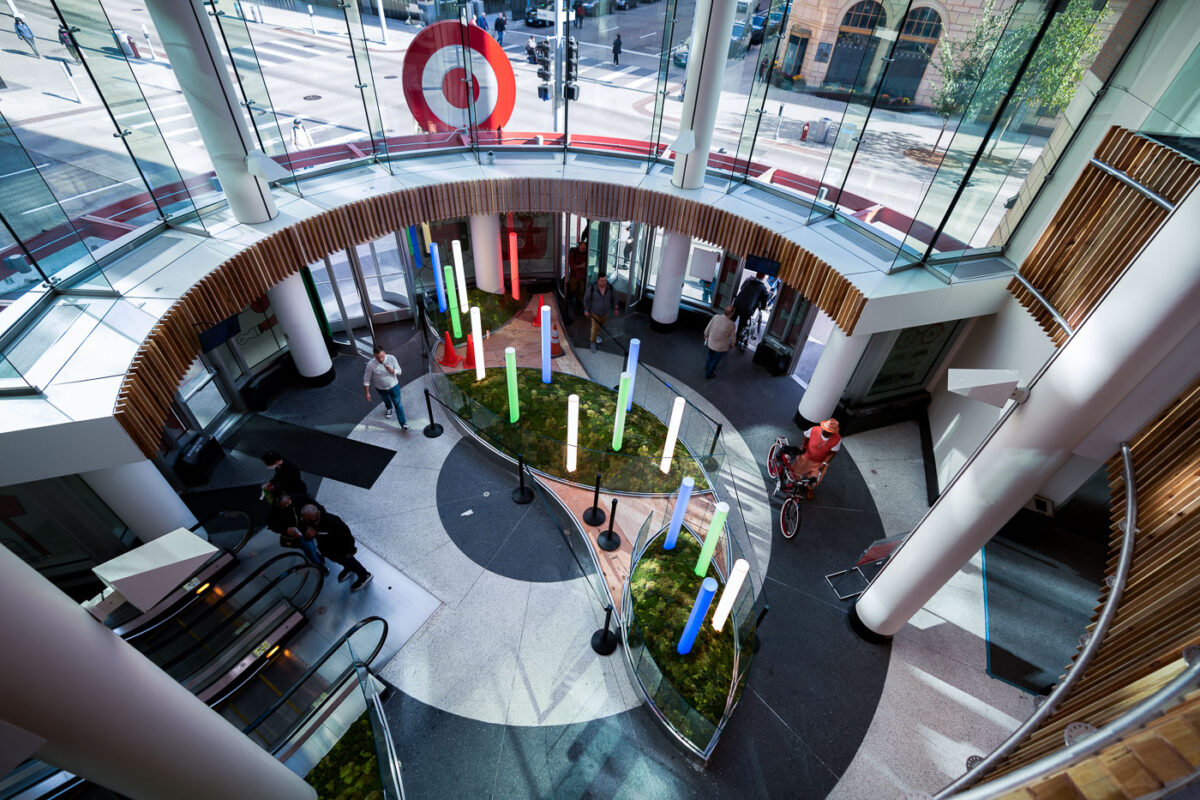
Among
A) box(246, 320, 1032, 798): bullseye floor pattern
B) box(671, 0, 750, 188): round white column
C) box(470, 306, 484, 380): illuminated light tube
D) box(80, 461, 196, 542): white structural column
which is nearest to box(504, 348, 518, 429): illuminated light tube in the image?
box(470, 306, 484, 380): illuminated light tube

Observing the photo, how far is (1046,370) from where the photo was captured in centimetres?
472

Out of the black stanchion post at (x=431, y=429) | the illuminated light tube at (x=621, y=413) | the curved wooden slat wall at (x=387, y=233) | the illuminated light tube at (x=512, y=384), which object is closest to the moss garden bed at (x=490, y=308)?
the black stanchion post at (x=431, y=429)

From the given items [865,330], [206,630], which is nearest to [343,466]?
[206,630]

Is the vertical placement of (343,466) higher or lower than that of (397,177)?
lower

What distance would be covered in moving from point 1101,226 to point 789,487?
195 inches

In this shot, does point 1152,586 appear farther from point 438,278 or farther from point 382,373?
point 438,278

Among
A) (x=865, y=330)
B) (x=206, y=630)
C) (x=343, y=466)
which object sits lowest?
(x=343, y=466)

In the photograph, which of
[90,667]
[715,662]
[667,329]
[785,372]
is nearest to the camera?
[90,667]

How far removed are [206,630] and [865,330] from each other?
364 inches

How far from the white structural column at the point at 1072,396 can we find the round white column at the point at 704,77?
6773mm

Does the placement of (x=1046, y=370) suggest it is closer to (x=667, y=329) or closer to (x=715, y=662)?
(x=715, y=662)

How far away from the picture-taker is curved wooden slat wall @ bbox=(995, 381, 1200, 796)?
10.7 ft

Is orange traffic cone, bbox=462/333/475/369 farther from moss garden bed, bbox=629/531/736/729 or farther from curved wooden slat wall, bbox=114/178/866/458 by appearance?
moss garden bed, bbox=629/531/736/729

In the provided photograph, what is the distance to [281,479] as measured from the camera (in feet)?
23.1
